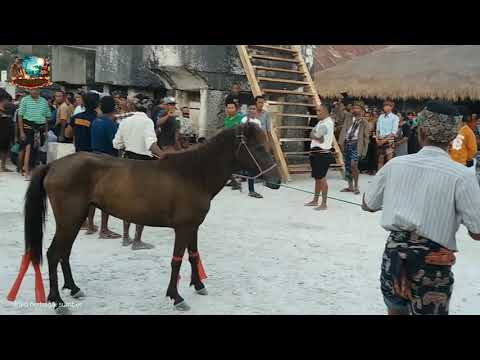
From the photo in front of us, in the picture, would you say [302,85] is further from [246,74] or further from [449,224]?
[449,224]

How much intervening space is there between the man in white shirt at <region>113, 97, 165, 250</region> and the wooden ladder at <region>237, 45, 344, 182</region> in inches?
203

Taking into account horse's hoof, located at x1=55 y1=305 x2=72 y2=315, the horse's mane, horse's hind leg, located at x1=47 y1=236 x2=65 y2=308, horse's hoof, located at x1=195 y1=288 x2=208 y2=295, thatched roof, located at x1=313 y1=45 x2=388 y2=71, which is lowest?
horse's hoof, located at x1=55 y1=305 x2=72 y2=315

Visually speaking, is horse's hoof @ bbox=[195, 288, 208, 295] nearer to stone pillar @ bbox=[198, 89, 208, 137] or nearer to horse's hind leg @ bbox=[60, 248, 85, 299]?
horse's hind leg @ bbox=[60, 248, 85, 299]

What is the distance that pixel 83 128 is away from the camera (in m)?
6.30

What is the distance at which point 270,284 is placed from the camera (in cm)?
474

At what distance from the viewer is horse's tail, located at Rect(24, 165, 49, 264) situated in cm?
414

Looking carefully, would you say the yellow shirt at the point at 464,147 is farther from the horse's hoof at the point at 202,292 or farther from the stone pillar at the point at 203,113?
the stone pillar at the point at 203,113

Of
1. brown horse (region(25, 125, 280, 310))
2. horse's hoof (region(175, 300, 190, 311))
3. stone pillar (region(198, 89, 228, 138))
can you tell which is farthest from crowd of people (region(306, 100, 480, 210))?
horse's hoof (region(175, 300, 190, 311))

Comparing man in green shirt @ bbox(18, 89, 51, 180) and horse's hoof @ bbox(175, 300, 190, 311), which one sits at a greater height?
man in green shirt @ bbox(18, 89, 51, 180)

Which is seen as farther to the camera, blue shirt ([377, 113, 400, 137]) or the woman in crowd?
the woman in crowd

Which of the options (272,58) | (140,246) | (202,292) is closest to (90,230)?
(140,246)

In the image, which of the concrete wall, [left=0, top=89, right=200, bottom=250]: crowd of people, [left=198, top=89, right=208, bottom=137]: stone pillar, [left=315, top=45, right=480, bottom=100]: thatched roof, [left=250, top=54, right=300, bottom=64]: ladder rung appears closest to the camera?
[left=0, top=89, right=200, bottom=250]: crowd of people

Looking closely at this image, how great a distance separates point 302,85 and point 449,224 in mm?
9577

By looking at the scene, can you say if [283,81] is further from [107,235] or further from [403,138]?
[107,235]
